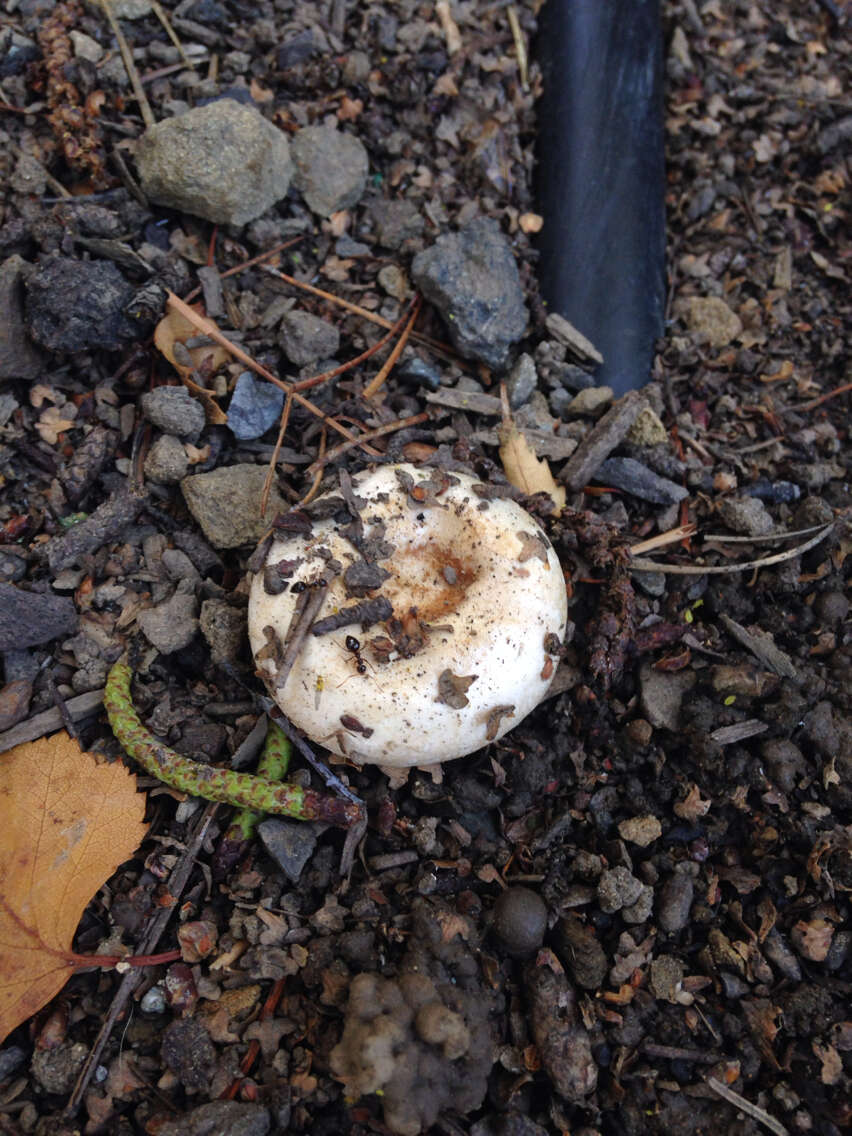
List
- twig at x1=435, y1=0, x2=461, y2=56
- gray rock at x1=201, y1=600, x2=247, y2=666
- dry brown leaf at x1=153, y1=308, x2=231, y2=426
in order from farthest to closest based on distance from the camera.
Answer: twig at x1=435, y1=0, x2=461, y2=56 → dry brown leaf at x1=153, y1=308, x2=231, y2=426 → gray rock at x1=201, y1=600, x2=247, y2=666

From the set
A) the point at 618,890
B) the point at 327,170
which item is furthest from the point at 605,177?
the point at 618,890

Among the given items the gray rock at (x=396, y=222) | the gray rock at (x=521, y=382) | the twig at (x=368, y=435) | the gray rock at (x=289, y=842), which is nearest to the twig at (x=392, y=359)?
the twig at (x=368, y=435)

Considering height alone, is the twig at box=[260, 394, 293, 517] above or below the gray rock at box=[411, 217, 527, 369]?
below

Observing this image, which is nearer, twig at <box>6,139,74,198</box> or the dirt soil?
the dirt soil

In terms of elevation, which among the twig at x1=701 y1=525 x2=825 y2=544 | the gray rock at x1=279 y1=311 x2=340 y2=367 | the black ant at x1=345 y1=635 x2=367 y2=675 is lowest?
the twig at x1=701 y1=525 x2=825 y2=544

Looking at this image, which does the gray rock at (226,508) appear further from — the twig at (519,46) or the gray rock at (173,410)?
the twig at (519,46)

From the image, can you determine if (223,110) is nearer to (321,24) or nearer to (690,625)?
A: (321,24)

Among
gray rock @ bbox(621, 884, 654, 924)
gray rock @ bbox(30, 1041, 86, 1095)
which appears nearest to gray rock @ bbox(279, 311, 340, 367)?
gray rock @ bbox(621, 884, 654, 924)

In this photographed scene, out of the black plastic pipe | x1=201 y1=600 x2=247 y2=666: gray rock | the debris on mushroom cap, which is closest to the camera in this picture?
the debris on mushroom cap

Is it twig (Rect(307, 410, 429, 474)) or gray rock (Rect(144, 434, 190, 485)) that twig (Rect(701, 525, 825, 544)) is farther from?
gray rock (Rect(144, 434, 190, 485))
